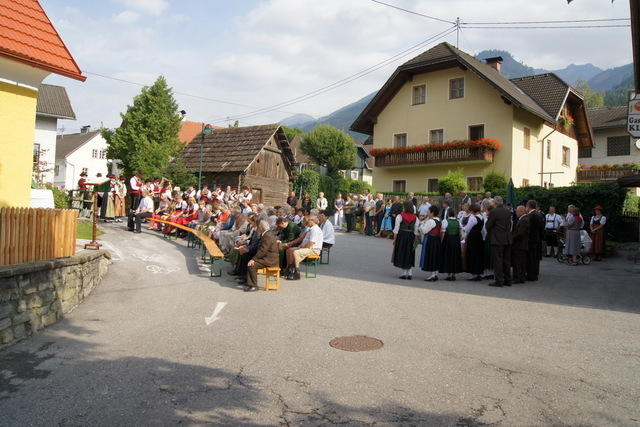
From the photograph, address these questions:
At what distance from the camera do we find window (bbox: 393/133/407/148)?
35.2 meters

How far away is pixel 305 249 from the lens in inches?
462

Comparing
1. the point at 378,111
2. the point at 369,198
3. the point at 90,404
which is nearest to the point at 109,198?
the point at 369,198

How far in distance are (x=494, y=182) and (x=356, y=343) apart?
23750mm

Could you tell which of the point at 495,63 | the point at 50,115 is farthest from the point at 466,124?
the point at 50,115

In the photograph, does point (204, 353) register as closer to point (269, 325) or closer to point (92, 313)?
point (269, 325)

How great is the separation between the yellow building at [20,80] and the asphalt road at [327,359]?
277cm

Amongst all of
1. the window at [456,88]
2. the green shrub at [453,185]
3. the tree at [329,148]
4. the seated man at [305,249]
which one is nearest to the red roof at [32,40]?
the seated man at [305,249]

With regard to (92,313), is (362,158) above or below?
above

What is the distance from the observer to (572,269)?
47.2ft

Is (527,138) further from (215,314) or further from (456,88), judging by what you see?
(215,314)

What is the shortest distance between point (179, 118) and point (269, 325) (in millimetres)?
33422

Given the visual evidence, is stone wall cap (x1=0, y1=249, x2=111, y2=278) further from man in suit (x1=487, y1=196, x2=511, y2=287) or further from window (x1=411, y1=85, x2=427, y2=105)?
window (x1=411, y1=85, x2=427, y2=105)

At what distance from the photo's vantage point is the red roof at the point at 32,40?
30.4 ft

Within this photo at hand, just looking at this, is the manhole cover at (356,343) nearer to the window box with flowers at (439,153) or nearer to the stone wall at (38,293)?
the stone wall at (38,293)
